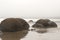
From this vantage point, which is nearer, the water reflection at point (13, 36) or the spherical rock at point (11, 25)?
the water reflection at point (13, 36)

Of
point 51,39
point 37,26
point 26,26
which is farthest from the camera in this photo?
point 37,26

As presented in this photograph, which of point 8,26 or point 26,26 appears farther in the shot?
point 26,26

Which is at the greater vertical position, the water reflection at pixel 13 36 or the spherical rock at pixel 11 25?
the spherical rock at pixel 11 25

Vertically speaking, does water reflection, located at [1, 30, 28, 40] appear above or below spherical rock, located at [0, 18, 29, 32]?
below

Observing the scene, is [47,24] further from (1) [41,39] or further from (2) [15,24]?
(1) [41,39]

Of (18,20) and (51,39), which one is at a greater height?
(18,20)

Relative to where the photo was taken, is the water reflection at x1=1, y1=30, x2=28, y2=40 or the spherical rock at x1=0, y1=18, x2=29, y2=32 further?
the spherical rock at x1=0, y1=18, x2=29, y2=32

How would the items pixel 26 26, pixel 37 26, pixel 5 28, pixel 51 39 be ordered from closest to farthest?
pixel 51 39
pixel 5 28
pixel 26 26
pixel 37 26

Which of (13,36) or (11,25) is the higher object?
(11,25)

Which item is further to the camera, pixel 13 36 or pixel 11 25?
pixel 11 25

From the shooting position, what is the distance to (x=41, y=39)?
5.60 metres

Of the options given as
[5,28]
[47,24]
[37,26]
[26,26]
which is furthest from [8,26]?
[47,24]

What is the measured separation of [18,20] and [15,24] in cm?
31

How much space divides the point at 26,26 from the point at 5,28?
39.4 inches
